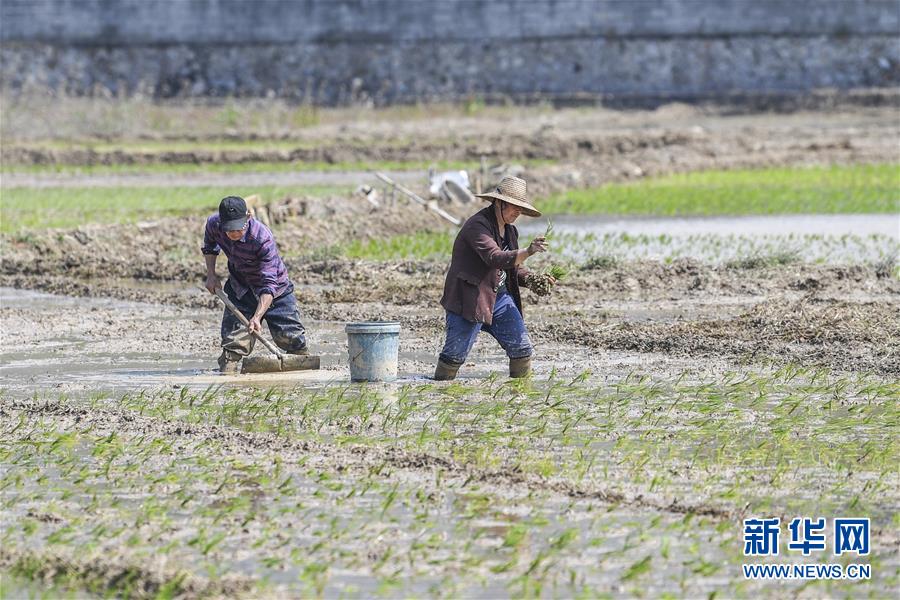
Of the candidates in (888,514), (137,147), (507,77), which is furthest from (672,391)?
(507,77)

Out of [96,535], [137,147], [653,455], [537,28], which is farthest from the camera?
[537,28]

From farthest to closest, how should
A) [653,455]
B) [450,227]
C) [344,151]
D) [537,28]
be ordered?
[537,28], [344,151], [450,227], [653,455]

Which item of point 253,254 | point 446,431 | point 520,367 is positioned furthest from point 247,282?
point 446,431

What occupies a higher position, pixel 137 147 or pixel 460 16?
pixel 460 16

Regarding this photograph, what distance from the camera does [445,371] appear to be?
A: 11039 mm

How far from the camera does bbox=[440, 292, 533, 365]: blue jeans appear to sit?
35.6 ft

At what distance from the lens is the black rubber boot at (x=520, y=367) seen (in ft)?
36.3

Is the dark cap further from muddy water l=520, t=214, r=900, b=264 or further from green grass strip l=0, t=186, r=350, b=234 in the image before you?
green grass strip l=0, t=186, r=350, b=234

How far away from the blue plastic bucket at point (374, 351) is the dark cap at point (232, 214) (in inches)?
41.7

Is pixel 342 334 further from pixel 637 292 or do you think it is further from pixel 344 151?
pixel 344 151

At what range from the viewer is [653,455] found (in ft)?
28.9

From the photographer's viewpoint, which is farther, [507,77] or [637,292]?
[507,77]

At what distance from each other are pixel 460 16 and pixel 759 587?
144ft

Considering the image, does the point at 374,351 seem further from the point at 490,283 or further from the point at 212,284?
the point at 212,284
